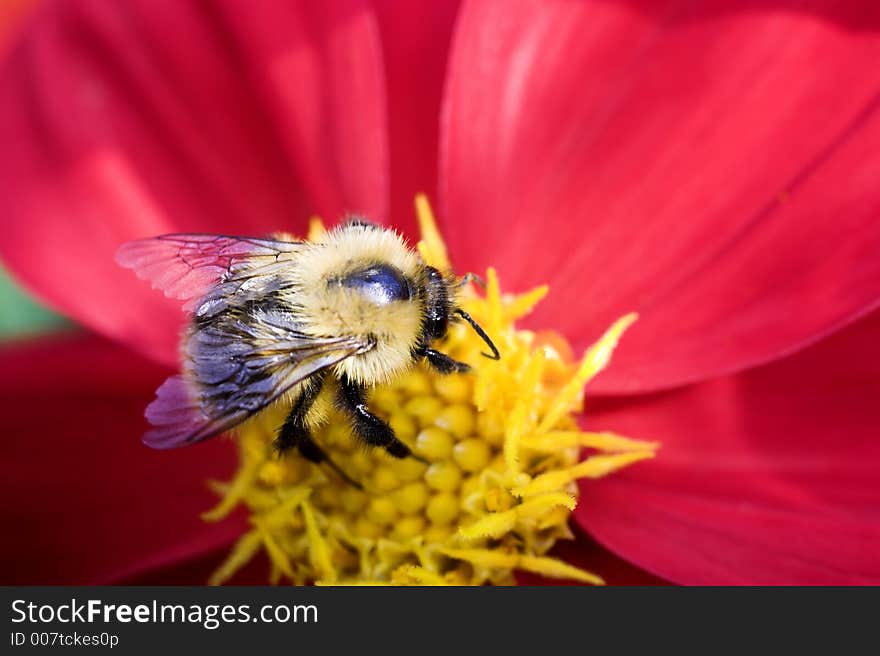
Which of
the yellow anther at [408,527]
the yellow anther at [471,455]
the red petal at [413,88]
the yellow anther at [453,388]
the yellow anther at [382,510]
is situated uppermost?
the red petal at [413,88]

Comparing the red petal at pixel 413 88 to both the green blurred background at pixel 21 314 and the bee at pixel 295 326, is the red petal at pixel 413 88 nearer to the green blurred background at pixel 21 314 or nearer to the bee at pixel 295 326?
the bee at pixel 295 326

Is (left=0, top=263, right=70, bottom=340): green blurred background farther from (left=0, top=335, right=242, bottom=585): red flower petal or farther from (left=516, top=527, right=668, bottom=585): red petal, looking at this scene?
(left=516, top=527, right=668, bottom=585): red petal

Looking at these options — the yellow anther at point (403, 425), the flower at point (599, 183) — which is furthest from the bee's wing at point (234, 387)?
the flower at point (599, 183)

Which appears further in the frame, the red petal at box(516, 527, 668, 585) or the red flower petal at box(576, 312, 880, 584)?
the red petal at box(516, 527, 668, 585)

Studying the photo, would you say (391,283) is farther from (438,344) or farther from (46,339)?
(46,339)

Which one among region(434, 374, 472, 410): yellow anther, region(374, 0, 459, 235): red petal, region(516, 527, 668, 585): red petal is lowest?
region(516, 527, 668, 585): red petal

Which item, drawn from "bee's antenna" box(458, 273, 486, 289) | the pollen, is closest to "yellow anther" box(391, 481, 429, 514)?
the pollen

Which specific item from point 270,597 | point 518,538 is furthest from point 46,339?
point 518,538
